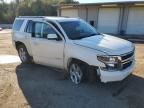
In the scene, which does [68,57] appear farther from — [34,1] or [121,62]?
[34,1]

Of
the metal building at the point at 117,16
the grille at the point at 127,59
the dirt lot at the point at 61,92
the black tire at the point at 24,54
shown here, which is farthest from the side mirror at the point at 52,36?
the metal building at the point at 117,16

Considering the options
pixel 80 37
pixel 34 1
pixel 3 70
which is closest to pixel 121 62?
pixel 80 37

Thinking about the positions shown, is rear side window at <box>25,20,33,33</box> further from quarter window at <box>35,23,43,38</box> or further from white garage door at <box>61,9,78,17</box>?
white garage door at <box>61,9,78,17</box>

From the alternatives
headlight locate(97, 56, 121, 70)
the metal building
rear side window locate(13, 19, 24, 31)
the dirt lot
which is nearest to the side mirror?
the dirt lot

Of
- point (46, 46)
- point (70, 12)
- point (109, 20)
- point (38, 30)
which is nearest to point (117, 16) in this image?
point (109, 20)

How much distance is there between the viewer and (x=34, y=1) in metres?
47.8

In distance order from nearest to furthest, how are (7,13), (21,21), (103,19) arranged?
1. (21,21)
2. (103,19)
3. (7,13)

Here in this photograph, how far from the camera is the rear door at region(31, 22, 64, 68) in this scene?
6.89 meters

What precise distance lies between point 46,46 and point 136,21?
1777 centimetres

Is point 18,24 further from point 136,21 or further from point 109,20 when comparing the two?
point 109,20

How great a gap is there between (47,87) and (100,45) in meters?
1.89

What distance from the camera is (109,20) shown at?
24.9 metres

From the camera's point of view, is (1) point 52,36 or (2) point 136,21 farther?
(2) point 136,21

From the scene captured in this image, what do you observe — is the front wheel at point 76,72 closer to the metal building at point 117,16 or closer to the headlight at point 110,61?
the headlight at point 110,61
